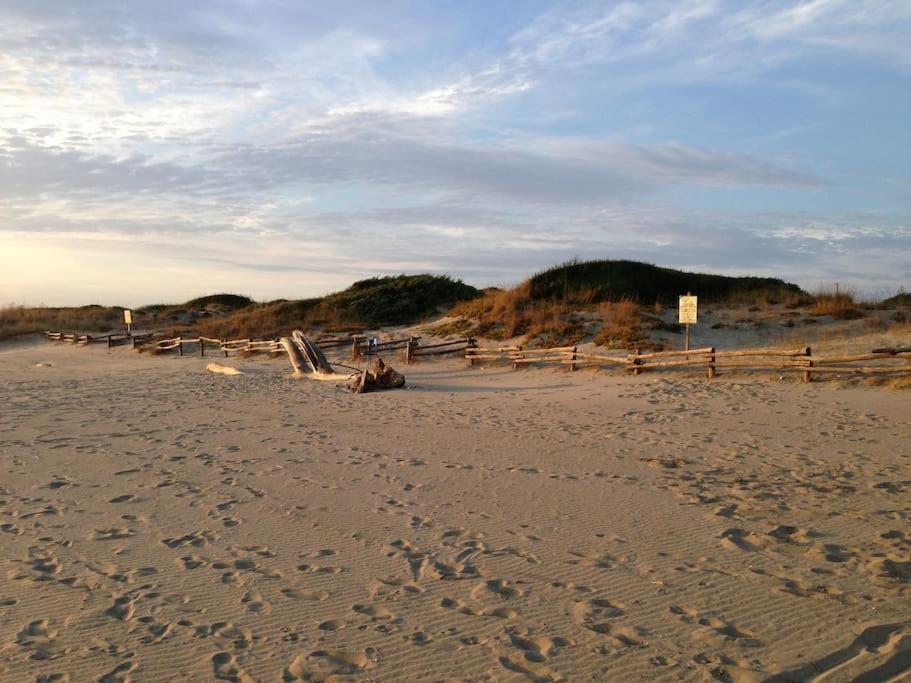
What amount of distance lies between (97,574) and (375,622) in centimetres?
203

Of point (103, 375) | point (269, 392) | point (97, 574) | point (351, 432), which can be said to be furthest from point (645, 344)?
point (97, 574)

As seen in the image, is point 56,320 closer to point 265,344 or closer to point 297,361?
point 265,344

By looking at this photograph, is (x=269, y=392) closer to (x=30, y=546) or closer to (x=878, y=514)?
(x=30, y=546)

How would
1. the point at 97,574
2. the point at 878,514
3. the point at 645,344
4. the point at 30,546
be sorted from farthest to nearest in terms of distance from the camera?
the point at 645,344, the point at 878,514, the point at 30,546, the point at 97,574

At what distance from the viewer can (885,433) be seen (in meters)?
9.47

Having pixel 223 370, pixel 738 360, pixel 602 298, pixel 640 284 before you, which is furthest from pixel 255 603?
pixel 640 284

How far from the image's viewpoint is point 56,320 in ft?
137

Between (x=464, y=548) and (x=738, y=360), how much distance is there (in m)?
11.1

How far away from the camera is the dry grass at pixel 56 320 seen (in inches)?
1523

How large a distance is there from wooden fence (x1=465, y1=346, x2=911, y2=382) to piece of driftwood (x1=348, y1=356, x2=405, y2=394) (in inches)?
163

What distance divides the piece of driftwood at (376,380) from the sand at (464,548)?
3855 mm

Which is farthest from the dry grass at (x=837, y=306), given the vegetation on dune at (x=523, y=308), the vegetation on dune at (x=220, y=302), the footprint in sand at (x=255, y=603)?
the vegetation on dune at (x=220, y=302)

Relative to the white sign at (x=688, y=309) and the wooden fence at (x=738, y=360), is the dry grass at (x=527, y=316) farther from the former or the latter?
the white sign at (x=688, y=309)

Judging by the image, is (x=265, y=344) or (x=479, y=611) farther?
(x=265, y=344)
